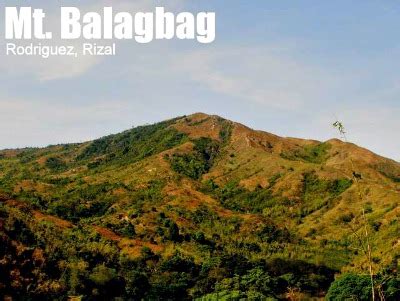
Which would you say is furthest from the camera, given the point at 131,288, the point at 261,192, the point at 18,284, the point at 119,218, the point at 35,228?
the point at 261,192

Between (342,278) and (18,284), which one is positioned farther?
→ (342,278)

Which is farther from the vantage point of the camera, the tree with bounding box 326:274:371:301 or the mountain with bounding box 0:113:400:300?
the tree with bounding box 326:274:371:301

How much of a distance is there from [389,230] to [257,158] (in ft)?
279

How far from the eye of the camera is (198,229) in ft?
378

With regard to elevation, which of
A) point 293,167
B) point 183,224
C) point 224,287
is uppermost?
point 293,167

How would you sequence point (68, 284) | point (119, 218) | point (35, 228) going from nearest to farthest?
point (68, 284)
point (35, 228)
point (119, 218)

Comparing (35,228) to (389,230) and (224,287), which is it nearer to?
(224,287)

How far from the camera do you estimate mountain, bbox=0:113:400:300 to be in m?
68.5

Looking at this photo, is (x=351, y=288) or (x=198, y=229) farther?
(x=198, y=229)

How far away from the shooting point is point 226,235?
115 m

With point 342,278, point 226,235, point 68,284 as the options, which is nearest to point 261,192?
point 226,235

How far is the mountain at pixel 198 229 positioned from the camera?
6850 centimetres

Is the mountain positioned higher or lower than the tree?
higher

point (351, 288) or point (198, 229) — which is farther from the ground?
→ point (198, 229)
